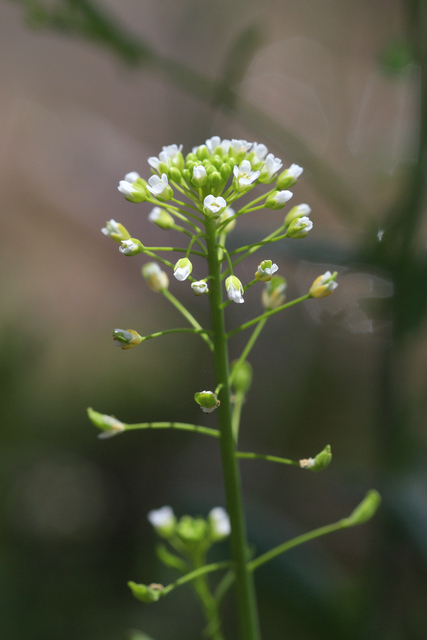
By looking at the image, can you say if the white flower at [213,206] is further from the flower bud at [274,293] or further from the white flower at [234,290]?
the flower bud at [274,293]

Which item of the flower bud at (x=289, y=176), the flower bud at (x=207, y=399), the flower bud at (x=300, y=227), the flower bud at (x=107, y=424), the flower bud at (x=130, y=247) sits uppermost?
the flower bud at (x=289, y=176)

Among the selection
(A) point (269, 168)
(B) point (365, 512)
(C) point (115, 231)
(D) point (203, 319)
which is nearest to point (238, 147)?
(A) point (269, 168)

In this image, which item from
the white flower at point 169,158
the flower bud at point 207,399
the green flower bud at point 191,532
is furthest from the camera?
the green flower bud at point 191,532

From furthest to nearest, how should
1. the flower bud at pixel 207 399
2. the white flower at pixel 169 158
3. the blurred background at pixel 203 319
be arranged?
the blurred background at pixel 203 319 → the white flower at pixel 169 158 → the flower bud at pixel 207 399

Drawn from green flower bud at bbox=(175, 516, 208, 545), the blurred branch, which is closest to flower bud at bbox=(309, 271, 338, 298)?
green flower bud at bbox=(175, 516, 208, 545)

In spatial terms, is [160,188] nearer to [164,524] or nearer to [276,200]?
[276,200]

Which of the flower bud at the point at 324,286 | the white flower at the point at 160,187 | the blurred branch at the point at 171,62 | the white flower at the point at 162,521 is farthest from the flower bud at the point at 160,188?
the blurred branch at the point at 171,62

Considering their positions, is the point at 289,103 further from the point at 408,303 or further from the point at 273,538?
the point at 273,538
